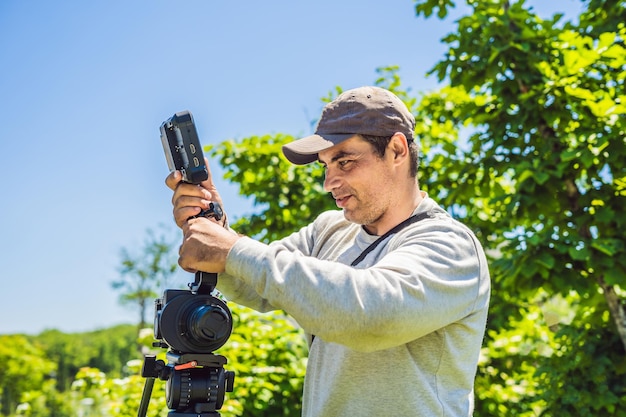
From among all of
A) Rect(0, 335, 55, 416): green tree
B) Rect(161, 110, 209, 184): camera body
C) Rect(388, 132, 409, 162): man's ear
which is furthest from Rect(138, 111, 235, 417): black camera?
Rect(0, 335, 55, 416): green tree

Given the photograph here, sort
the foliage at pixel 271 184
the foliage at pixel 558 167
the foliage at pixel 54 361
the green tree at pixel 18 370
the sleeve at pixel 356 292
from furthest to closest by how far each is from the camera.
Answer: the green tree at pixel 18 370 < the foliage at pixel 54 361 < the foliage at pixel 271 184 < the foliage at pixel 558 167 < the sleeve at pixel 356 292

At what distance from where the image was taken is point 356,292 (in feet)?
4.56

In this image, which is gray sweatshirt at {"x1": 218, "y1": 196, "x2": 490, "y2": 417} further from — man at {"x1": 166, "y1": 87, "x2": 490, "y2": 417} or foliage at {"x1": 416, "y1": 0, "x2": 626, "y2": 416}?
foliage at {"x1": 416, "y1": 0, "x2": 626, "y2": 416}

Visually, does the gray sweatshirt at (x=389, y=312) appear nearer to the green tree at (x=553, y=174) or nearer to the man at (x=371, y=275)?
the man at (x=371, y=275)

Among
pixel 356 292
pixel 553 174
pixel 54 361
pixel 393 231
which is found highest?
pixel 553 174

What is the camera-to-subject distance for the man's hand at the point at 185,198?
1591mm

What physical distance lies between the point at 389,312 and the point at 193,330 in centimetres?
49

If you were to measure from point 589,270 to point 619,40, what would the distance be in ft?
5.43

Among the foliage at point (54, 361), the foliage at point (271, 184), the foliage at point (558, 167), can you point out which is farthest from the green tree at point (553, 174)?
the foliage at point (54, 361)

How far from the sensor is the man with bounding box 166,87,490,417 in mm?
1405

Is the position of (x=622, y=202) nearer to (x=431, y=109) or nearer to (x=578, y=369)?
(x=578, y=369)

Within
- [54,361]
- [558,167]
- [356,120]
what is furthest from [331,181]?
[54,361]

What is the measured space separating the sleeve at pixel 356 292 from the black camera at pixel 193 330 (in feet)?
0.65

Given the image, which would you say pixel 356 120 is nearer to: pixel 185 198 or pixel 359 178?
pixel 359 178
